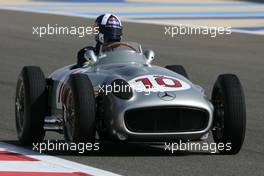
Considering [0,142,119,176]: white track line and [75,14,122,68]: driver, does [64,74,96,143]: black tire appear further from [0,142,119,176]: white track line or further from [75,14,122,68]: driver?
[75,14,122,68]: driver

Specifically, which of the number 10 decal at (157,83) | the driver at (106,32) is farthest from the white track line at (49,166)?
the driver at (106,32)

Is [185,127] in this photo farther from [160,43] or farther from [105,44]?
[160,43]

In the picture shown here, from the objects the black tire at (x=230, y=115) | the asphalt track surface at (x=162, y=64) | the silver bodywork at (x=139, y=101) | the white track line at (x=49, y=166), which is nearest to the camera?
the white track line at (x=49, y=166)

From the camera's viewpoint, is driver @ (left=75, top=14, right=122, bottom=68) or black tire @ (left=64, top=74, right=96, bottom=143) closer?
black tire @ (left=64, top=74, right=96, bottom=143)

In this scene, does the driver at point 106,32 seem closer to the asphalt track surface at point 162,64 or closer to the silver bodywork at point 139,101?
the silver bodywork at point 139,101

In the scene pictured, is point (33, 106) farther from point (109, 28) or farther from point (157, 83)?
point (157, 83)

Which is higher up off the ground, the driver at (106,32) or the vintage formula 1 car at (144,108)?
the driver at (106,32)

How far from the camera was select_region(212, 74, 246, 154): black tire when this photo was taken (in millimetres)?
9109

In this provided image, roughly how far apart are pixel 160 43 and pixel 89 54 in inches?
472

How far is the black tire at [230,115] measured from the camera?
29.9ft

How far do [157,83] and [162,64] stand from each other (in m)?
9.42

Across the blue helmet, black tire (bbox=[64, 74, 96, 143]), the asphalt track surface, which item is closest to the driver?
the blue helmet

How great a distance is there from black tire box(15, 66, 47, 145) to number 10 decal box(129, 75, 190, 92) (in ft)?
3.41

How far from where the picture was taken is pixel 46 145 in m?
9.68
